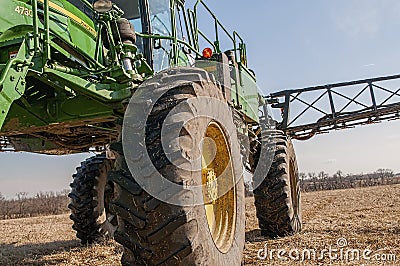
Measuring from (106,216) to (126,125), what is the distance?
4.53 m

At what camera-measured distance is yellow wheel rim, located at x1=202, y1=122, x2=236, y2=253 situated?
402 centimetres

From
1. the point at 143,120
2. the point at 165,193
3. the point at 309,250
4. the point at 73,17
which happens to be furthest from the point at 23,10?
the point at 309,250

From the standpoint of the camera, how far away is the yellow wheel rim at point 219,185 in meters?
4.02

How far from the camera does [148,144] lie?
10.5 feet

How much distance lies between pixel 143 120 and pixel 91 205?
440cm

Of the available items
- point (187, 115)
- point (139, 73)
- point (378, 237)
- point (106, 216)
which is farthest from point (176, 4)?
point (378, 237)

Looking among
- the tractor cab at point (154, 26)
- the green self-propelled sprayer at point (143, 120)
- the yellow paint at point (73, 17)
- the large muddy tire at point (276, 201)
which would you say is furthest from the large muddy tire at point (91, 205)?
the yellow paint at point (73, 17)

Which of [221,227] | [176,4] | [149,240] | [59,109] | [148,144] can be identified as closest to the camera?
[149,240]

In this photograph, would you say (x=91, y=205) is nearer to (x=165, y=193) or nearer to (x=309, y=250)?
(x=309, y=250)

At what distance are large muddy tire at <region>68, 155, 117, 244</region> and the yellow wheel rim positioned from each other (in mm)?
3324

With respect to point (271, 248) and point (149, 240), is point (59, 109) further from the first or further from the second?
point (271, 248)

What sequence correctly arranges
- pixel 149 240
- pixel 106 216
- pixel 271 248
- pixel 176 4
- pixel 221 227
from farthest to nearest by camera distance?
pixel 106 216 < pixel 271 248 < pixel 176 4 < pixel 221 227 < pixel 149 240

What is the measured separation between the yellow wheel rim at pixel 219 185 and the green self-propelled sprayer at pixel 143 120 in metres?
0.01

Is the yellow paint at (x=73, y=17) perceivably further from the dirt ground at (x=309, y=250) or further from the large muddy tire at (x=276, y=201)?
the large muddy tire at (x=276, y=201)
